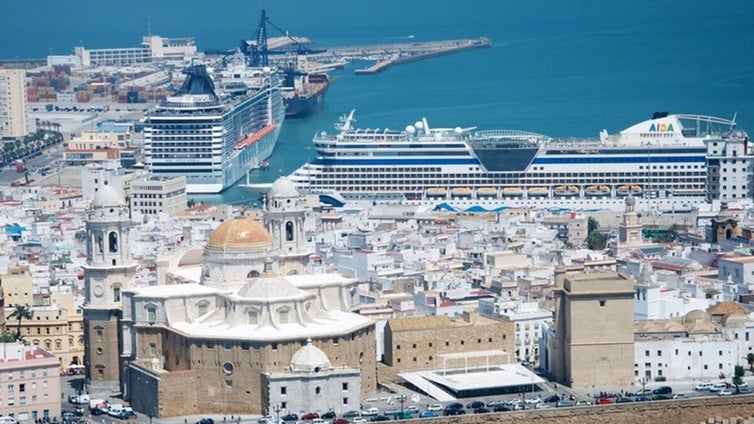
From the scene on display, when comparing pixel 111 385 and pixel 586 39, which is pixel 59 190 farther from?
pixel 586 39

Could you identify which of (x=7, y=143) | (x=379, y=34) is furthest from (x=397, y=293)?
(x=379, y=34)

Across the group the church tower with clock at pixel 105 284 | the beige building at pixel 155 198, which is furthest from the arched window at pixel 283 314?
the beige building at pixel 155 198

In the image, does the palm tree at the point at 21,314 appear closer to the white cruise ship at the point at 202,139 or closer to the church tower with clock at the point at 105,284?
the church tower with clock at the point at 105,284

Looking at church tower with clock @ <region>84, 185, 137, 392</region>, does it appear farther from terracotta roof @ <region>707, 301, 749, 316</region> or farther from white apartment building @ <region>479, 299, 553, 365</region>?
terracotta roof @ <region>707, 301, 749, 316</region>

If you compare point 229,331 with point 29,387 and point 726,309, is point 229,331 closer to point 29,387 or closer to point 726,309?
point 29,387

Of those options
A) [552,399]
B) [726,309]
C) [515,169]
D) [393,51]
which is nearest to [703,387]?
[552,399]
